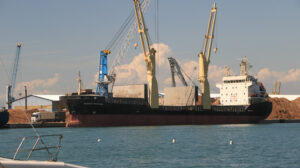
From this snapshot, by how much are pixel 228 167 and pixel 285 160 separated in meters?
5.38

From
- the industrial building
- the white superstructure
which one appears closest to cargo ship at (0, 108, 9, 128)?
the industrial building

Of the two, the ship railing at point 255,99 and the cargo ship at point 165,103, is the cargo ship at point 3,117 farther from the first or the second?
the ship railing at point 255,99

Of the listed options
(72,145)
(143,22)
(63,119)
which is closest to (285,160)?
(72,145)

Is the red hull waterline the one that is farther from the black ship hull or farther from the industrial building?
the industrial building

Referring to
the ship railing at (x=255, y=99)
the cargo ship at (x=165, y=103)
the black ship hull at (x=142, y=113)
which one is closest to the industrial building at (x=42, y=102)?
the cargo ship at (x=165, y=103)

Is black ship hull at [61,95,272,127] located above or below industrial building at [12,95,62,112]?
below

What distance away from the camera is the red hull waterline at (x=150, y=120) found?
6544cm

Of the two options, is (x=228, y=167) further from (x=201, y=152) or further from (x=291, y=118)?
(x=291, y=118)

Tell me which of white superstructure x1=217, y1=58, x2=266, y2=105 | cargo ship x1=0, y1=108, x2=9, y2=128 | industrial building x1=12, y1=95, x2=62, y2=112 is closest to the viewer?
cargo ship x1=0, y1=108, x2=9, y2=128

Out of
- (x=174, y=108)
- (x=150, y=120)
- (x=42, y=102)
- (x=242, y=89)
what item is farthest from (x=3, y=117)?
(x=242, y=89)

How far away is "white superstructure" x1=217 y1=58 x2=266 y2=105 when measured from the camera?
281 feet

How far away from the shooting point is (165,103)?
3314 inches

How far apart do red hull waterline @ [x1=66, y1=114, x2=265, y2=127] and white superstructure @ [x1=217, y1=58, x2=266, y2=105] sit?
4351 millimetres

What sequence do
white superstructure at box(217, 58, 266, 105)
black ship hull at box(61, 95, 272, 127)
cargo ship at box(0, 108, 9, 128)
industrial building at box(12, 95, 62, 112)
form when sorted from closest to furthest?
1. black ship hull at box(61, 95, 272, 127)
2. cargo ship at box(0, 108, 9, 128)
3. white superstructure at box(217, 58, 266, 105)
4. industrial building at box(12, 95, 62, 112)
